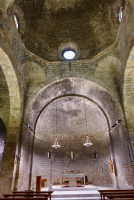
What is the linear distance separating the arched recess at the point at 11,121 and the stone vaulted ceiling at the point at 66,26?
10.5 feet

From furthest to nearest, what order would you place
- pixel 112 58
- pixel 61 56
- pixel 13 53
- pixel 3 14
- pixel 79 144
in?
pixel 79 144 → pixel 61 56 → pixel 112 58 → pixel 13 53 → pixel 3 14

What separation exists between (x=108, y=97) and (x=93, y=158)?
21.4ft

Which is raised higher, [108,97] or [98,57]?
[98,57]

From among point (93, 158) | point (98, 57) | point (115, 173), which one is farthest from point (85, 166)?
point (98, 57)

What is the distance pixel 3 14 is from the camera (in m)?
7.89

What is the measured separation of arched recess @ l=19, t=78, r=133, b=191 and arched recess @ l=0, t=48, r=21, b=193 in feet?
3.00

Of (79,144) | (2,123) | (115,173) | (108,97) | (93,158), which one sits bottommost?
(115,173)

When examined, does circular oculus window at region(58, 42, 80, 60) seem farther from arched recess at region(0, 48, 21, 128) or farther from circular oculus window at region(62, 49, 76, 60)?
arched recess at region(0, 48, 21, 128)

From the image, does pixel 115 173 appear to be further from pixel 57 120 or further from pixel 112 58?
pixel 112 58

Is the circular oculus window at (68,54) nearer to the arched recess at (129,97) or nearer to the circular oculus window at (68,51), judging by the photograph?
the circular oculus window at (68,51)

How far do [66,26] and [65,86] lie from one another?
197 inches

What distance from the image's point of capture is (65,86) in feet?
41.5

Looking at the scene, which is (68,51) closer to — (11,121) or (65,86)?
(65,86)

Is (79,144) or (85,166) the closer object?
(85,166)
